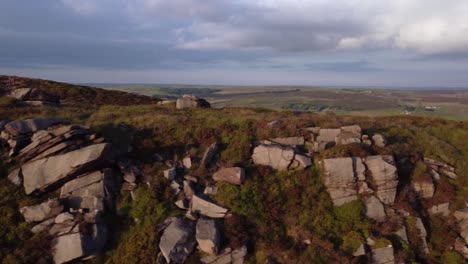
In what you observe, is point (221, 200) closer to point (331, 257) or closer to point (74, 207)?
point (331, 257)

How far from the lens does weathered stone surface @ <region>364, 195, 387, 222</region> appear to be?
55.9 ft

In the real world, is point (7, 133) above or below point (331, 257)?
above

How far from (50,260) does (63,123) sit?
1068cm

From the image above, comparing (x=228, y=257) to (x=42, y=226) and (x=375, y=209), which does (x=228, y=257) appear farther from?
(x=42, y=226)

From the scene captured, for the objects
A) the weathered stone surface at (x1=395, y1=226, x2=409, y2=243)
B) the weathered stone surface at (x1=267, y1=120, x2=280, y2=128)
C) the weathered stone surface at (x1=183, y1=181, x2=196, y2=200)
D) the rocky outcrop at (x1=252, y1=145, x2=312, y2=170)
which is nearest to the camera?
the weathered stone surface at (x1=395, y1=226, x2=409, y2=243)

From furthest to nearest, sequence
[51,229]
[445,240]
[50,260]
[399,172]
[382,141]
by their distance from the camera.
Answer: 1. [382,141]
2. [399,172]
3. [445,240]
4. [51,229]
5. [50,260]

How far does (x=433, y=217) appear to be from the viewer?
1761 centimetres

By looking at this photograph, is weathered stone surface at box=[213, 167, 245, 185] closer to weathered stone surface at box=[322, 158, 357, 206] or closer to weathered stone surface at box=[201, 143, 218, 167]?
weathered stone surface at box=[201, 143, 218, 167]

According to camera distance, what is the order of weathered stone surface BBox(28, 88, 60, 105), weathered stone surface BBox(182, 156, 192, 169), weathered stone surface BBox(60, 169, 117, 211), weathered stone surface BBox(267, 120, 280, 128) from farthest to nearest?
weathered stone surface BBox(28, 88, 60, 105) < weathered stone surface BBox(267, 120, 280, 128) < weathered stone surface BBox(182, 156, 192, 169) < weathered stone surface BBox(60, 169, 117, 211)

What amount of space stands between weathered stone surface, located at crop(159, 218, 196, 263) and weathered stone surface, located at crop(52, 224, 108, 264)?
3.19m

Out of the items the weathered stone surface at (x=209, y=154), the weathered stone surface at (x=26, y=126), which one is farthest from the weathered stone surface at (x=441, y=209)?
the weathered stone surface at (x=26, y=126)

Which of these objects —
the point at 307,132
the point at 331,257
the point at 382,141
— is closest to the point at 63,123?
the point at 307,132

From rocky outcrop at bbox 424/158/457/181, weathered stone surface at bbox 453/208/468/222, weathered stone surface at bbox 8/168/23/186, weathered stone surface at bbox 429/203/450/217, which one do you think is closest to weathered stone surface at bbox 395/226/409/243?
weathered stone surface at bbox 429/203/450/217

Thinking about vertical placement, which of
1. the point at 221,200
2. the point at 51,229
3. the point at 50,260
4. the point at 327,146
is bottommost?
the point at 50,260
